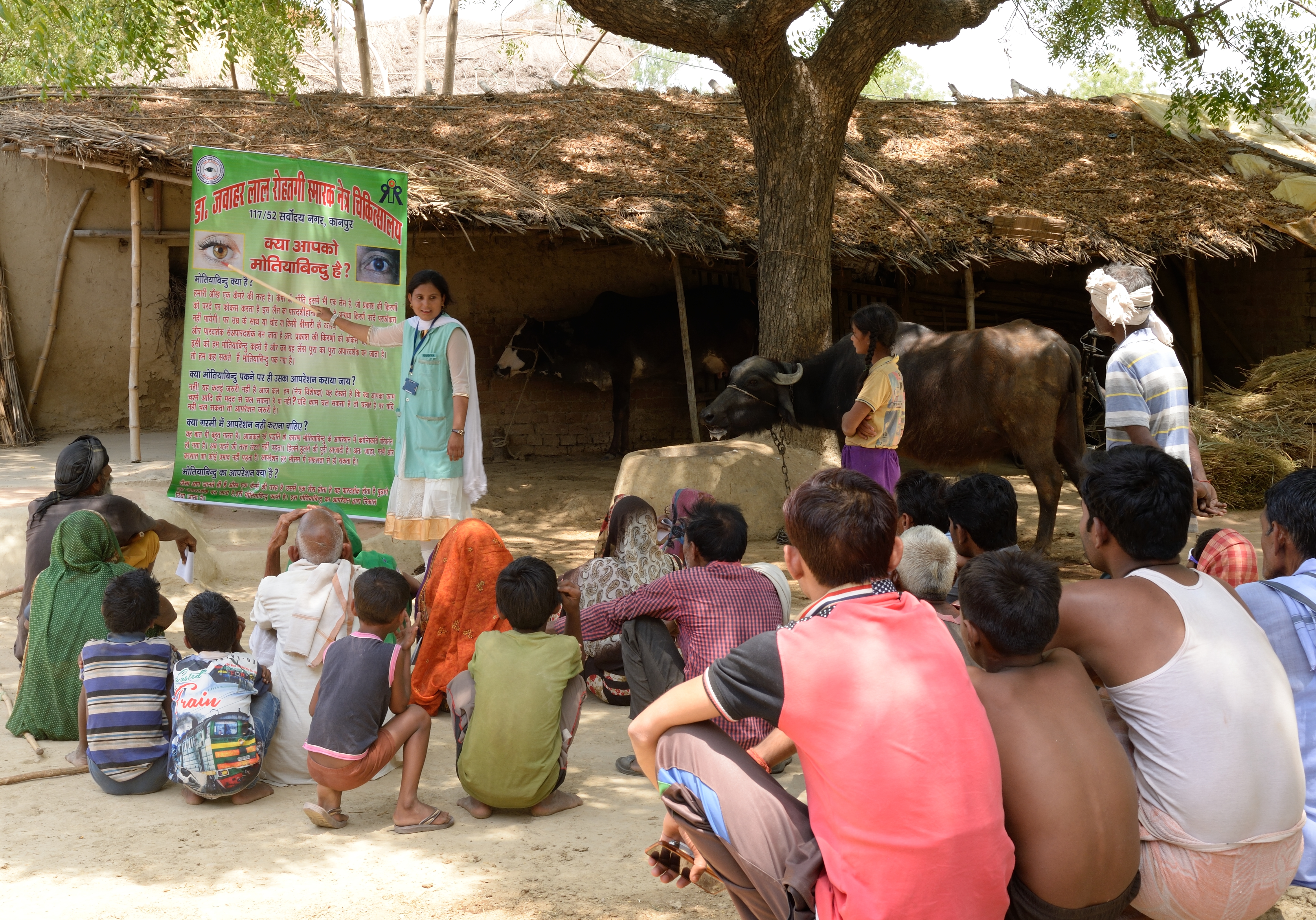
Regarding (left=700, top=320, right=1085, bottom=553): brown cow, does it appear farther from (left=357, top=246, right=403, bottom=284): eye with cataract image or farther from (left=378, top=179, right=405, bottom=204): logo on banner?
(left=378, top=179, right=405, bottom=204): logo on banner

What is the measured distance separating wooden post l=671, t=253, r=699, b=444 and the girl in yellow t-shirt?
4.44 metres

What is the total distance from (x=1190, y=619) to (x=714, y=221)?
790 centimetres

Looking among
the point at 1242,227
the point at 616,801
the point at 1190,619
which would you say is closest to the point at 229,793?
the point at 616,801

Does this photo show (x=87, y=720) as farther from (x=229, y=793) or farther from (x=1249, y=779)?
(x=1249, y=779)

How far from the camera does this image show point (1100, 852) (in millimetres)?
2000

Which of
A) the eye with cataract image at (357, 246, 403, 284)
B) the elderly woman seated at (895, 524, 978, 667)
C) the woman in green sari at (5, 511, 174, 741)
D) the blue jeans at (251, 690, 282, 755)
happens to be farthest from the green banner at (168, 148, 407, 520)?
the elderly woman seated at (895, 524, 978, 667)

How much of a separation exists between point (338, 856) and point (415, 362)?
114 inches

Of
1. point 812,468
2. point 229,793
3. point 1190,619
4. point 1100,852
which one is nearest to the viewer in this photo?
point 1100,852

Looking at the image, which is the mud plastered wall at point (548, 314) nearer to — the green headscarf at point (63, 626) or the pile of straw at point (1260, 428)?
the pile of straw at point (1260, 428)

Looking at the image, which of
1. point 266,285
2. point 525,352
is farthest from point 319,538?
point 525,352

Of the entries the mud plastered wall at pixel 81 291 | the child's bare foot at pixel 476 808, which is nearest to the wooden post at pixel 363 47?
the mud plastered wall at pixel 81 291

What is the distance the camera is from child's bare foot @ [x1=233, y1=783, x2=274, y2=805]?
349cm

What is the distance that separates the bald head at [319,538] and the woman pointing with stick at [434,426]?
1468mm

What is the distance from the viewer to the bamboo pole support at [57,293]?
9812 millimetres
